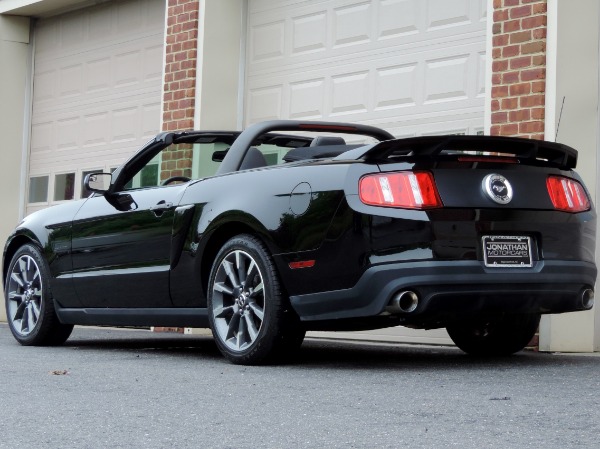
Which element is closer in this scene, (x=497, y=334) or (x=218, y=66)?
(x=497, y=334)

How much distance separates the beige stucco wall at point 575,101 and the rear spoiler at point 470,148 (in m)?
1.78

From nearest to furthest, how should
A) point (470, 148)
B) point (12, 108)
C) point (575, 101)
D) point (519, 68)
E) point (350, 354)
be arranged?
point (470, 148) → point (350, 354) → point (575, 101) → point (519, 68) → point (12, 108)

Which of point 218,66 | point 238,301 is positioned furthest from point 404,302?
point 218,66

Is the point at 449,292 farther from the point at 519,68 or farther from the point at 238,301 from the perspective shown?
the point at 519,68

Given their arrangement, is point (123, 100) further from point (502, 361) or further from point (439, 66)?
point (502, 361)

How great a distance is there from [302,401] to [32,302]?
4.05 m

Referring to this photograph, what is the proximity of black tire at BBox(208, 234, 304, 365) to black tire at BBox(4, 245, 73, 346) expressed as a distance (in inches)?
78.5

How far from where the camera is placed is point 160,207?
752 cm

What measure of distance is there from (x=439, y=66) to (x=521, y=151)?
3.48 meters

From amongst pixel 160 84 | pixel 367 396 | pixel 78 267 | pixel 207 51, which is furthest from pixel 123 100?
pixel 367 396

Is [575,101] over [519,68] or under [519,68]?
under

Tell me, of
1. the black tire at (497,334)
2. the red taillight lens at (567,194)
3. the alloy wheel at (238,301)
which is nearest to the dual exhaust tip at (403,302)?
the alloy wheel at (238,301)

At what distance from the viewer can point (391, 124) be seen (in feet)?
34.1

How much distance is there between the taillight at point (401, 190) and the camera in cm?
618
